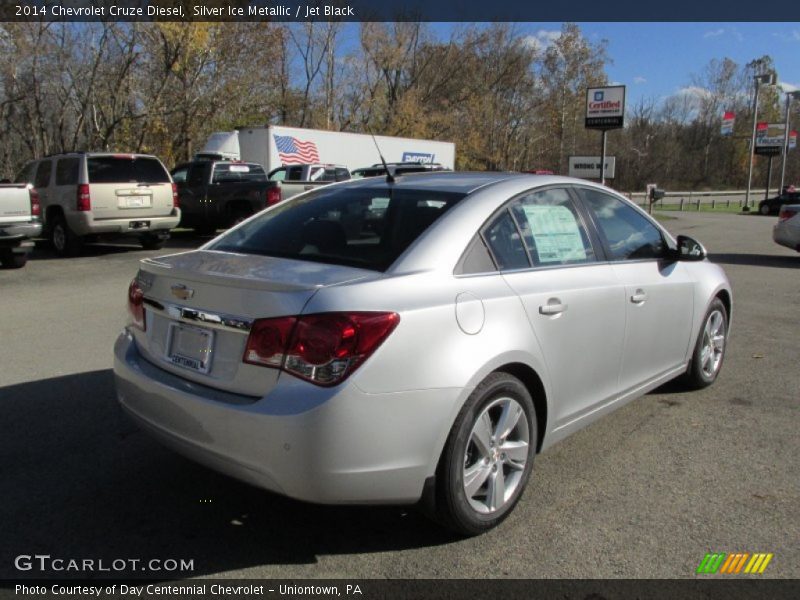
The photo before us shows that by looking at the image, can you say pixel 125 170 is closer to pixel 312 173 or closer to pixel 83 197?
pixel 83 197

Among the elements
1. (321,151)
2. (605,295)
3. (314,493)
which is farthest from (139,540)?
(321,151)

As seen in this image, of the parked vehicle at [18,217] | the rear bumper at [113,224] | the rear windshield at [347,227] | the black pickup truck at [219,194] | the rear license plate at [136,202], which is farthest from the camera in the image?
the black pickup truck at [219,194]

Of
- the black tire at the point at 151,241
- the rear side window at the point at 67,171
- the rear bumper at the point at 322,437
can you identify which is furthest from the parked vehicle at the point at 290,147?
the rear bumper at the point at 322,437

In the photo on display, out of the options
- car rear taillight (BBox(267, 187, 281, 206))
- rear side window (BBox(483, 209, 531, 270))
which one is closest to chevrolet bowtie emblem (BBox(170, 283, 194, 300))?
rear side window (BBox(483, 209, 531, 270))

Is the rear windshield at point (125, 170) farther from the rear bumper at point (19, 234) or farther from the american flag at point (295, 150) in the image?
the american flag at point (295, 150)

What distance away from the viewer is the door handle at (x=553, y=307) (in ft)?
11.3

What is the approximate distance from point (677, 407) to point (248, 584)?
3436 mm

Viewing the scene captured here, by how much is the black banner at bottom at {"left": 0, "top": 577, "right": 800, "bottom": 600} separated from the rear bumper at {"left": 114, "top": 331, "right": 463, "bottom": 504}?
35 centimetres

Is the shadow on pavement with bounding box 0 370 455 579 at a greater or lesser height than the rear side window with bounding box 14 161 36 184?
lesser

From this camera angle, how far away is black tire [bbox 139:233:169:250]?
14.5 m

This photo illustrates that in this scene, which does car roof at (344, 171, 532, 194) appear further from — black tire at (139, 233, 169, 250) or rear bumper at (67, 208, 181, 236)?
black tire at (139, 233, 169, 250)

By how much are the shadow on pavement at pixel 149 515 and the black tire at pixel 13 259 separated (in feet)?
29.0

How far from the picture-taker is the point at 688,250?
475 centimetres

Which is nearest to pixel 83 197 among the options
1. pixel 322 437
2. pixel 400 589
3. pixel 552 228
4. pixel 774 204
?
pixel 552 228
